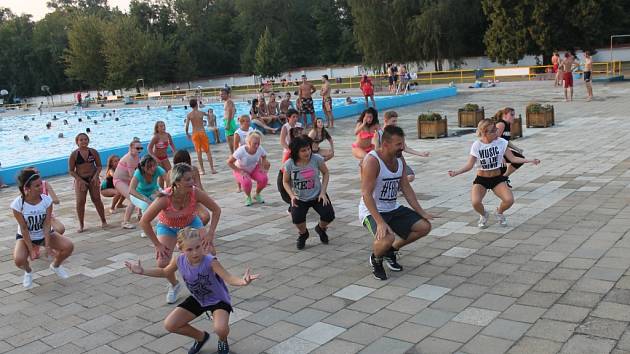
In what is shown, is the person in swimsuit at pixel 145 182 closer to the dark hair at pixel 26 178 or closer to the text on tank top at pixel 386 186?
the dark hair at pixel 26 178

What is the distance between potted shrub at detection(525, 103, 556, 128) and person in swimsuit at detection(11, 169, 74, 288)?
13.2m

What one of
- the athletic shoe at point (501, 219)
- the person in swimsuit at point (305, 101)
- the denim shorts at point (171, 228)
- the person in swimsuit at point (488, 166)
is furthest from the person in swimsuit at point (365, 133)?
the person in swimsuit at point (305, 101)

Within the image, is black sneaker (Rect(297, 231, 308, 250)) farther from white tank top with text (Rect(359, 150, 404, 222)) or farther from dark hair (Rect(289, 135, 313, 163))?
white tank top with text (Rect(359, 150, 404, 222))

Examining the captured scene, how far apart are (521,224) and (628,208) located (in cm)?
151

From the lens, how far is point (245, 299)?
5496 millimetres

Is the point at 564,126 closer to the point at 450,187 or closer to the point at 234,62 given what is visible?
the point at 450,187

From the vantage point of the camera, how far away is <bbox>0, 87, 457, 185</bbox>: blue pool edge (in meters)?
14.1

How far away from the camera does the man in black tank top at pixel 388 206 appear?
541 centimetres

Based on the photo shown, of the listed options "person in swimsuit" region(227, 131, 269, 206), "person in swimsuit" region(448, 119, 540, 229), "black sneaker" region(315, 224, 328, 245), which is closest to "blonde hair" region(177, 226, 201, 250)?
"black sneaker" region(315, 224, 328, 245)

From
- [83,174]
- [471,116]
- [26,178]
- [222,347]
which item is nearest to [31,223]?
[26,178]

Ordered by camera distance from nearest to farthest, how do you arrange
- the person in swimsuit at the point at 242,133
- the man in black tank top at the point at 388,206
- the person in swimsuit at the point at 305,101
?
the man in black tank top at the point at 388,206 < the person in swimsuit at the point at 242,133 < the person in swimsuit at the point at 305,101

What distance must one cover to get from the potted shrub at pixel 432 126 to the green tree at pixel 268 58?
4782 cm

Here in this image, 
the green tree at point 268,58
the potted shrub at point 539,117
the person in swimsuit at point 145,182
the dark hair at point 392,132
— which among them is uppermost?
the green tree at point 268,58

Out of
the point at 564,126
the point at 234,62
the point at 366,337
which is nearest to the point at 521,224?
the point at 366,337
